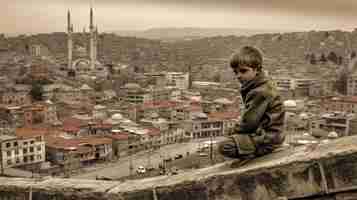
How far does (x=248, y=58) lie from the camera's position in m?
2.04

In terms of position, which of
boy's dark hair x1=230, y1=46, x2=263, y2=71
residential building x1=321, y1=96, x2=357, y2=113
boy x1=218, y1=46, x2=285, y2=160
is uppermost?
boy's dark hair x1=230, y1=46, x2=263, y2=71

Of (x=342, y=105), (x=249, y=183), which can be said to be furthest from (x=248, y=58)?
(x=342, y=105)

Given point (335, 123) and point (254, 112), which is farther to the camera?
point (335, 123)

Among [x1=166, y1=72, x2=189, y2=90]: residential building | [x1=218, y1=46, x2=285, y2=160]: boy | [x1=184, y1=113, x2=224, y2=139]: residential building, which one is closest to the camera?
[x1=218, y1=46, x2=285, y2=160]: boy

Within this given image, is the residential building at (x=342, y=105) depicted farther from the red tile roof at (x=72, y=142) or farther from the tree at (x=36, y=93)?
the tree at (x=36, y=93)

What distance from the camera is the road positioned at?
1645 cm

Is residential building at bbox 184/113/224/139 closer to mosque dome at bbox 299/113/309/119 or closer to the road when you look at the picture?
the road

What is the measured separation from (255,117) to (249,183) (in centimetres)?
35

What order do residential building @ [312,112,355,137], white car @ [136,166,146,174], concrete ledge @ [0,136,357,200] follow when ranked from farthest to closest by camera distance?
1. residential building @ [312,112,355,137]
2. white car @ [136,166,146,174]
3. concrete ledge @ [0,136,357,200]

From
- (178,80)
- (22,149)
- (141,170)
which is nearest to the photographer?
(141,170)

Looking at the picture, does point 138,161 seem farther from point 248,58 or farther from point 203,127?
point 248,58

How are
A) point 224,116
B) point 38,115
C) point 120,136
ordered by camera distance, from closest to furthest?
1. point 120,136
2. point 224,116
3. point 38,115

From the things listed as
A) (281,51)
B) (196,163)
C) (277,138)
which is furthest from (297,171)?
(281,51)

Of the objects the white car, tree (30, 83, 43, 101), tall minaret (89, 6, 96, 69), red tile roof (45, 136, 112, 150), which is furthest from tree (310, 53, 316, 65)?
the white car
